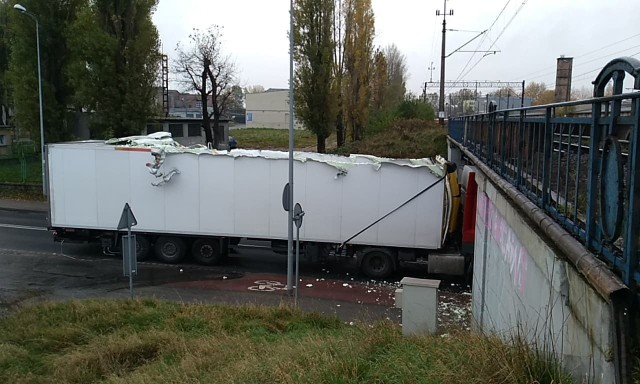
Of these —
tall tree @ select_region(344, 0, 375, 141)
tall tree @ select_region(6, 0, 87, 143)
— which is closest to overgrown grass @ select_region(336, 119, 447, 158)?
tall tree @ select_region(344, 0, 375, 141)

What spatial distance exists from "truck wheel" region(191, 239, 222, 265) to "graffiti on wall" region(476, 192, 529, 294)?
30.5 ft

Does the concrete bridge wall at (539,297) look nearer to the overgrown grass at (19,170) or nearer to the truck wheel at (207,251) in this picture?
the truck wheel at (207,251)

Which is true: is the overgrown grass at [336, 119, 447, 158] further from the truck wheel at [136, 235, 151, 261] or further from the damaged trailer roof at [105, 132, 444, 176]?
the truck wheel at [136, 235, 151, 261]

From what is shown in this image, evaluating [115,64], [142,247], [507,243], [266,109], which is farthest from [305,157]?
[266,109]

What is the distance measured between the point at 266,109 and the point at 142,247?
315 feet

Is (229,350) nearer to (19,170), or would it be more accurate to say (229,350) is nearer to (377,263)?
(377,263)

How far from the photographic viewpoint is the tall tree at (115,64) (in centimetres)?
2873

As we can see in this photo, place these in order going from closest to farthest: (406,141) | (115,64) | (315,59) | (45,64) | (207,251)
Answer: (207,251)
(115,64)
(45,64)
(406,141)
(315,59)

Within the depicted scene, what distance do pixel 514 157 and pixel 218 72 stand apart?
36.2 m

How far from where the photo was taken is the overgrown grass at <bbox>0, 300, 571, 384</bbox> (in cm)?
419

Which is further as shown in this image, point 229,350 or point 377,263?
point 377,263

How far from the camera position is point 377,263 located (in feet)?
51.2

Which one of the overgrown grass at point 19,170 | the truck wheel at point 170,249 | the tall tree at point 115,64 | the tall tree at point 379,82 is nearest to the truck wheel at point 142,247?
the truck wheel at point 170,249

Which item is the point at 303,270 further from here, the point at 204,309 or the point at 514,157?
the point at 514,157
